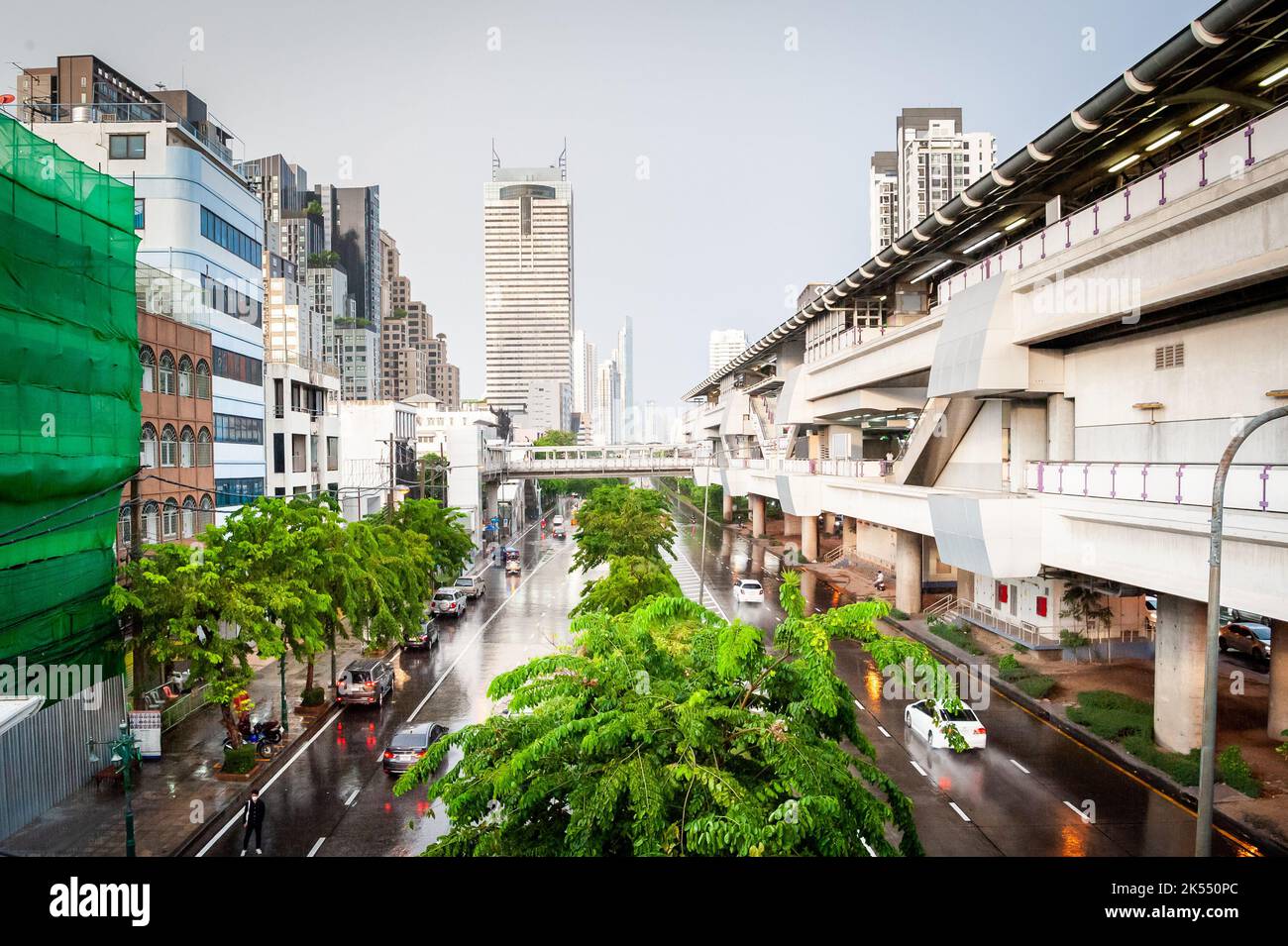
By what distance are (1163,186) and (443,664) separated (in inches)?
1049

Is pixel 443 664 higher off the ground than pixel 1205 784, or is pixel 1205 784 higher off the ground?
pixel 1205 784

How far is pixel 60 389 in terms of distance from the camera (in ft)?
62.1

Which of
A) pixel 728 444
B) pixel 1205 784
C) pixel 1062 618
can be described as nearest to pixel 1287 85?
pixel 1205 784

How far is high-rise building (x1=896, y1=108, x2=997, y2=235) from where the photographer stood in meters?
144

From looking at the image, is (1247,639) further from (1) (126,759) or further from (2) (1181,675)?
(1) (126,759)

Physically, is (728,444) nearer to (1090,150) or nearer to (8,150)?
(1090,150)

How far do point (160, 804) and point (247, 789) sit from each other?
5.64 feet

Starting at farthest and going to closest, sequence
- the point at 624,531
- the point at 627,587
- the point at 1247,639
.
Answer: the point at 624,531 < the point at 1247,639 < the point at 627,587

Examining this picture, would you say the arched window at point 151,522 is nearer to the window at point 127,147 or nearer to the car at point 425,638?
the car at point 425,638

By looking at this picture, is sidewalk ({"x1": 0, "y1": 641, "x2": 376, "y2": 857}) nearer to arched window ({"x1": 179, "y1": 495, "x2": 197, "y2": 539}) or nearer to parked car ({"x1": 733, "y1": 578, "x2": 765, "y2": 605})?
arched window ({"x1": 179, "y1": 495, "x2": 197, "y2": 539})

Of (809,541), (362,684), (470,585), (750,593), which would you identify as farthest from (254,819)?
(809,541)

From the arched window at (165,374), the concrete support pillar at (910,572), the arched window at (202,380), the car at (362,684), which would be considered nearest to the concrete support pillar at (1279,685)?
the concrete support pillar at (910,572)

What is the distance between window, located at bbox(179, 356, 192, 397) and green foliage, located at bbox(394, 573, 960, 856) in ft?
85.7

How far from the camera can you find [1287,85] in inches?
683
